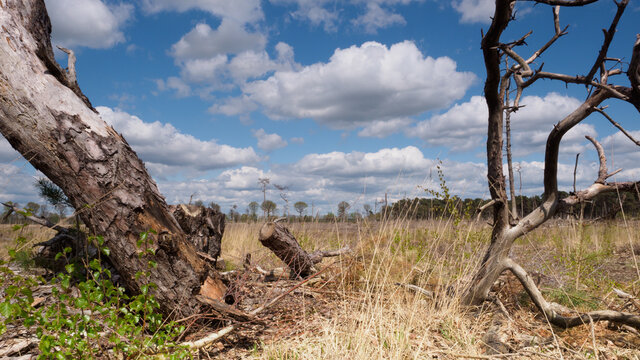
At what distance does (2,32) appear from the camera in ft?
10.7

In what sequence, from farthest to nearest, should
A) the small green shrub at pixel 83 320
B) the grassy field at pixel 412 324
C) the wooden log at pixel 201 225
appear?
1. the wooden log at pixel 201 225
2. the grassy field at pixel 412 324
3. the small green shrub at pixel 83 320

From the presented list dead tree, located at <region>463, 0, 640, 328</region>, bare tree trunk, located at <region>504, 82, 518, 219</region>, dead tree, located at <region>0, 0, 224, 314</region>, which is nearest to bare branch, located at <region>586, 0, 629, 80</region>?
dead tree, located at <region>463, 0, 640, 328</region>

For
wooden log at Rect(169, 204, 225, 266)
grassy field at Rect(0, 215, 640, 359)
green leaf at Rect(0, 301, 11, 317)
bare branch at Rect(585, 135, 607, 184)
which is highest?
bare branch at Rect(585, 135, 607, 184)

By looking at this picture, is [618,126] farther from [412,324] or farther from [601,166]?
[412,324]

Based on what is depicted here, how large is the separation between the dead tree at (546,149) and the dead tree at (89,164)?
2.81 m

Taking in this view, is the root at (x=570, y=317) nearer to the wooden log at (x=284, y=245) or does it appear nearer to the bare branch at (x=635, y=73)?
the bare branch at (x=635, y=73)

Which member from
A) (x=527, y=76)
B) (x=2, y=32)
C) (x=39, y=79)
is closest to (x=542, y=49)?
(x=527, y=76)

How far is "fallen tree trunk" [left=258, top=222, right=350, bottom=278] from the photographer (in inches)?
169

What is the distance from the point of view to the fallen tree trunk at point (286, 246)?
169 inches

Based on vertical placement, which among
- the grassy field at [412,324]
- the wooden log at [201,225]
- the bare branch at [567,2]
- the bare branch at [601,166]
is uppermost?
the bare branch at [567,2]

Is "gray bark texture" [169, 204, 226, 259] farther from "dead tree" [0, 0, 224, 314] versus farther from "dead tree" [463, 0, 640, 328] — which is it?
"dead tree" [463, 0, 640, 328]

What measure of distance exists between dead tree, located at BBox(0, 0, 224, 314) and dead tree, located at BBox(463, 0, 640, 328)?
281 centimetres

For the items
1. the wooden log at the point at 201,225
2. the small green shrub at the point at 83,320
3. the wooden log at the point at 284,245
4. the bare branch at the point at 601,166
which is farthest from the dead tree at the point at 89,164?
the bare branch at the point at 601,166

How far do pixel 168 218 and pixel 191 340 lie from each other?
3.36 ft
